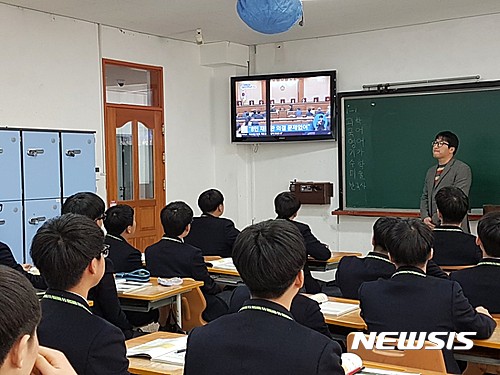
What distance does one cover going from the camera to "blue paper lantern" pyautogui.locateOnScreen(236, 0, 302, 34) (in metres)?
3.90

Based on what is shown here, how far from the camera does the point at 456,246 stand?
4555mm

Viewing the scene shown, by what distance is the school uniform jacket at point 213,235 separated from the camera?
5672mm

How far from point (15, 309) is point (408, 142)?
21.1 ft

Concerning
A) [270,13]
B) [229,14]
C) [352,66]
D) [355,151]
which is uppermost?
[229,14]

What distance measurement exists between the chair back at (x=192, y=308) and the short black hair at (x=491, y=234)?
1879 millimetres

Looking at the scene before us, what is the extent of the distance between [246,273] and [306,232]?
11.1ft

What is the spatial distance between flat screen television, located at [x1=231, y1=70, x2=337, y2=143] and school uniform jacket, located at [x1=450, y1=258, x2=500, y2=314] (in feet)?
14.0

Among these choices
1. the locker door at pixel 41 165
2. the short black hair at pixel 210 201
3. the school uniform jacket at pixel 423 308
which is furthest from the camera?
the locker door at pixel 41 165

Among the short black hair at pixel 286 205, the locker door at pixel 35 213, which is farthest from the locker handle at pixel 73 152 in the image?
the short black hair at pixel 286 205

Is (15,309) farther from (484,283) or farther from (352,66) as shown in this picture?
(352,66)

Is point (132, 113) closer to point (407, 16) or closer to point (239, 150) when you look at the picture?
point (239, 150)

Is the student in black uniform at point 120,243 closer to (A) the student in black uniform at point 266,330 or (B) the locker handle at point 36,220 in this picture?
(B) the locker handle at point 36,220

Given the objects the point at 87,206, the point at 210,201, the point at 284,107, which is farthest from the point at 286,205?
the point at 284,107

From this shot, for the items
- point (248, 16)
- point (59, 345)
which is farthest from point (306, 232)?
point (59, 345)
